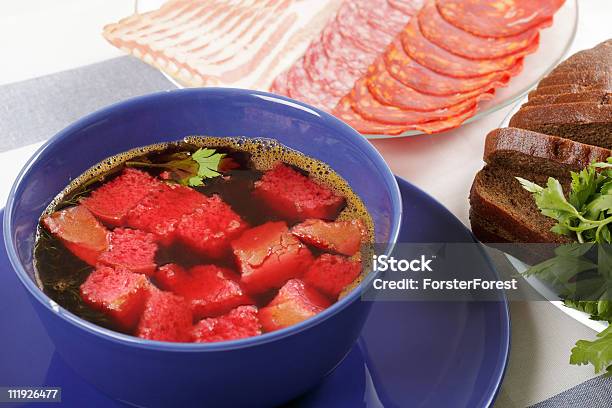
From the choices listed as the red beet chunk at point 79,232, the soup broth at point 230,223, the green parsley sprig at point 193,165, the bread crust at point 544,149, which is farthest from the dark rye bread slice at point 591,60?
the red beet chunk at point 79,232

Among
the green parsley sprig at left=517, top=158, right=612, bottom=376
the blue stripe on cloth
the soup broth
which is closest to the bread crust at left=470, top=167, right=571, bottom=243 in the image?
the green parsley sprig at left=517, top=158, right=612, bottom=376

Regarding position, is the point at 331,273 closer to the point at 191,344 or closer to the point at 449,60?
the point at 191,344

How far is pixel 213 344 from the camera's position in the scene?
82 centimetres

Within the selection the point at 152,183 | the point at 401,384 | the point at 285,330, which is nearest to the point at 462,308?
the point at 401,384

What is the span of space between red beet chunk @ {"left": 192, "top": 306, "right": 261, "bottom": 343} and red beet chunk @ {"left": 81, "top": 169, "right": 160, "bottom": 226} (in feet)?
0.80

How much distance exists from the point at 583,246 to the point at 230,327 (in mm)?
594

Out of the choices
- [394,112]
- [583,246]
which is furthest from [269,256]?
[394,112]

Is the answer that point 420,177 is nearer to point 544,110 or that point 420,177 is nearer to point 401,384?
point 544,110

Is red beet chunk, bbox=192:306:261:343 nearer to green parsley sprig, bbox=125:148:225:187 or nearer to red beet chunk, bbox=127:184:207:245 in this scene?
red beet chunk, bbox=127:184:207:245

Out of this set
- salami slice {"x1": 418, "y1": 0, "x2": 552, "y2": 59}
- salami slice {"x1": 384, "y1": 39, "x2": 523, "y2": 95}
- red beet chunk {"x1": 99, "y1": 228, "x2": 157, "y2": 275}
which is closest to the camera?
red beet chunk {"x1": 99, "y1": 228, "x2": 157, "y2": 275}

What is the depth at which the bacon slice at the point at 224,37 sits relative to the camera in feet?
5.61

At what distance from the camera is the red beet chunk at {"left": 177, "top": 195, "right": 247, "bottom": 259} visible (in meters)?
1.10

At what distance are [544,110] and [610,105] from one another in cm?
12

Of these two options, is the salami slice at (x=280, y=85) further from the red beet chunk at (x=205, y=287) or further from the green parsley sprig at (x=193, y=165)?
the red beet chunk at (x=205, y=287)
